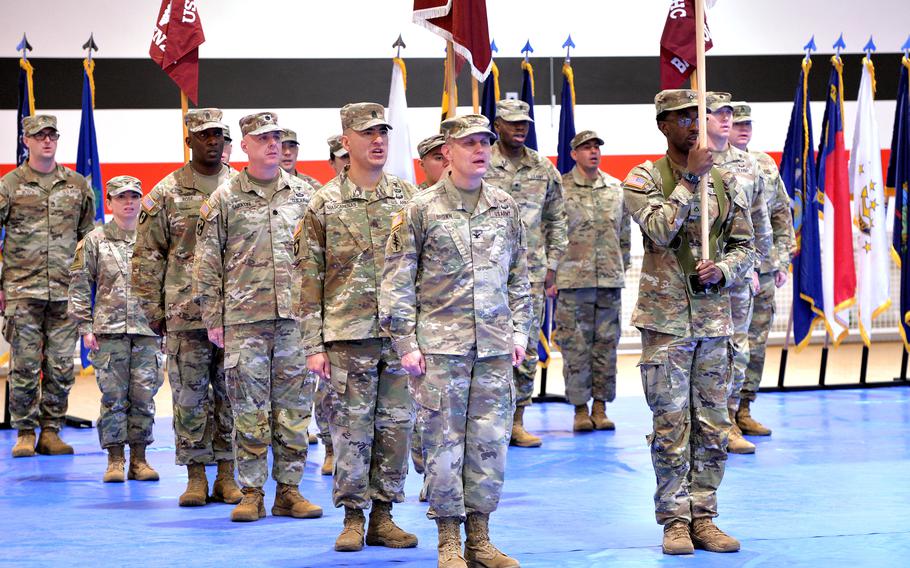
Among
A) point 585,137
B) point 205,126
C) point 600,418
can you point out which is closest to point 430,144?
point 205,126

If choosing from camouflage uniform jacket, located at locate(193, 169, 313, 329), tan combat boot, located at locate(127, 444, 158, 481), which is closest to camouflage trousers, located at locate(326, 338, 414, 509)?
camouflage uniform jacket, located at locate(193, 169, 313, 329)

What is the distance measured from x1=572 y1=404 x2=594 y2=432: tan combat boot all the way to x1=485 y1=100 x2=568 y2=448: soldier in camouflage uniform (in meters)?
0.50

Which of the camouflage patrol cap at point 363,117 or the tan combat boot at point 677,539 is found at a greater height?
the camouflage patrol cap at point 363,117

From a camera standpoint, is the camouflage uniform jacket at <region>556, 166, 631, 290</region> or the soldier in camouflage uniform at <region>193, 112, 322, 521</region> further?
the camouflage uniform jacket at <region>556, 166, 631, 290</region>

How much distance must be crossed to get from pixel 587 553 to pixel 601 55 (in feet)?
28.6

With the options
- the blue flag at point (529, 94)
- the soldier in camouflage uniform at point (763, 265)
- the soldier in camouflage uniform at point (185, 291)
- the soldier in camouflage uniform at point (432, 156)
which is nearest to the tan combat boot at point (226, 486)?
the soldier in camouflage uniform at point (185, 291)

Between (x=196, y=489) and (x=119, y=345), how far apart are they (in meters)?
1.31

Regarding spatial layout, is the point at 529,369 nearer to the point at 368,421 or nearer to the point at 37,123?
the point at 368,421

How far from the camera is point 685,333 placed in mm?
5027

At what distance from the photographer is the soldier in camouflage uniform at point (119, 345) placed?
714cm

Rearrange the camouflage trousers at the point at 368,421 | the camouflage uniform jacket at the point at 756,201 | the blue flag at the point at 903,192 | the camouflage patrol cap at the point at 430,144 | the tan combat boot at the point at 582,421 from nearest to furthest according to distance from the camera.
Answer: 1. the camouflage trousers at the point at 368,421
2. the camouflage uniform jacket at the point at 756,201
3. the camouflage patrol cap at the point at 430,144
4. the tan combat boot at the point at 582,421
5. the blue flag at the point at 903,192

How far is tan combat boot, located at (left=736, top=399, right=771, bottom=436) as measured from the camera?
821 cm

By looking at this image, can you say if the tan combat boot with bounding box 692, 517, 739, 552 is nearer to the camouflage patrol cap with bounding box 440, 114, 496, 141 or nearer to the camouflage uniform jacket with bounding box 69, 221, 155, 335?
the camouflage patrol cap with bounding box 440, 114, 496, 141

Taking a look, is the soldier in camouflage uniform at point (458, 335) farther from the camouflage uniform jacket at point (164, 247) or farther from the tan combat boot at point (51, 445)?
the tan combat boot at point (51, 445)
